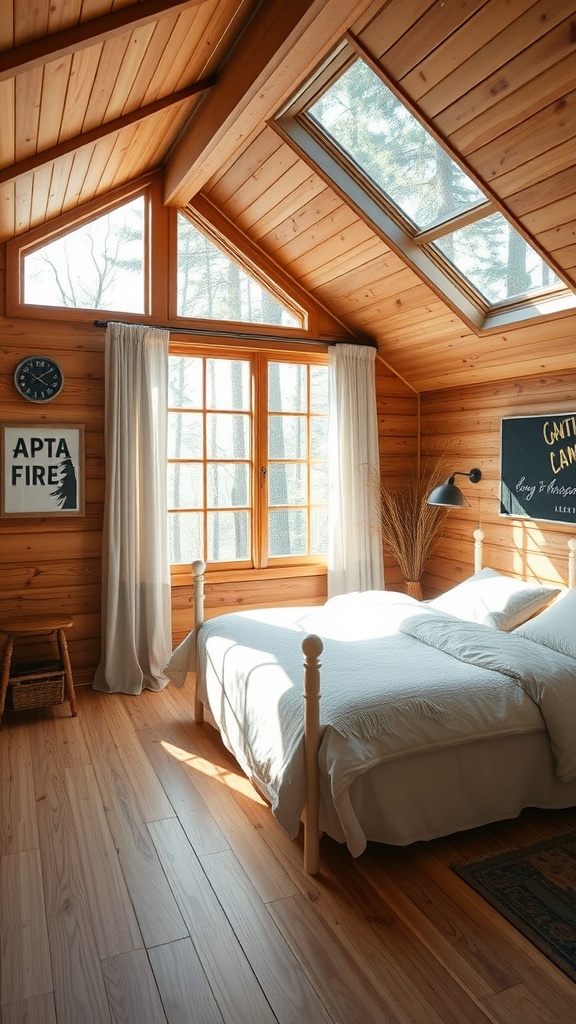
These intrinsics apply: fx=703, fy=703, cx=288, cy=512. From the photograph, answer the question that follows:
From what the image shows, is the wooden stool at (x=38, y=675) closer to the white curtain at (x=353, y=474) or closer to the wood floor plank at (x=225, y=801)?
the wood floor plank at (x=225, y=801)

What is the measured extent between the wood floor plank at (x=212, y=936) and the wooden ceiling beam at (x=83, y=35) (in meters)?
2.54

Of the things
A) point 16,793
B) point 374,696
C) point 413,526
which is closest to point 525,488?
point 413,526

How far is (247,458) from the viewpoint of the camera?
465 cm

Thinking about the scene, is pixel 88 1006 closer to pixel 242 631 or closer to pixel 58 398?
pixel 242 631

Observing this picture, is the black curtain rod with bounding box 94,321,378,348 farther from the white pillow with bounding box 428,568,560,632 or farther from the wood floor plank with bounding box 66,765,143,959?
the wood floor plank with bounding box 66,765,143,959

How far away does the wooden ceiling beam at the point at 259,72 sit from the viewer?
2.39 m

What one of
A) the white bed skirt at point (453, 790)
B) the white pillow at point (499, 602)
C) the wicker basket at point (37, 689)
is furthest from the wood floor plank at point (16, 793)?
the white pillow at point (499, 602)

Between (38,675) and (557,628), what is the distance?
8.56 feet

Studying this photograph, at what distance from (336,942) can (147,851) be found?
79 centimetres

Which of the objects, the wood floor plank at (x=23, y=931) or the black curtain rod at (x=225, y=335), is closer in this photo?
the wood floor plank at (x=23, y=931)

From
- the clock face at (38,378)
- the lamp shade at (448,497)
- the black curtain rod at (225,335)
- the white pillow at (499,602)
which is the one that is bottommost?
the white pillow at (499,602)

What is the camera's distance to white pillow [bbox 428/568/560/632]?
135 inches

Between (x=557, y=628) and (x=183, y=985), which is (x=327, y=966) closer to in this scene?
(x=183, y=985)

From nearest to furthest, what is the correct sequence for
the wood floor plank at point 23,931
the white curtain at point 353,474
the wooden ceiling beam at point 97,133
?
the wood floor plank at point 23,931, the wooden ceiling beam at point 97,133, the white curtain at point 353,474
